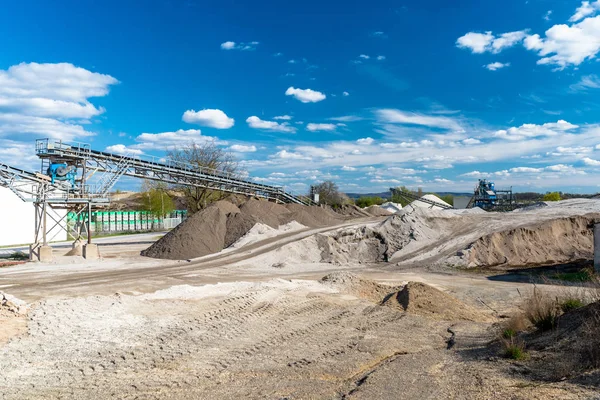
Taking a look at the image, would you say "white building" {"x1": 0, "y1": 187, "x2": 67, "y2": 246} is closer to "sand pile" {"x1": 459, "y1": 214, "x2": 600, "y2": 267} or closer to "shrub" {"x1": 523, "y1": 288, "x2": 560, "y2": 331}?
"sand pile" {"x1": 459, "y1": 214, "x2": 600, "y2": 267}

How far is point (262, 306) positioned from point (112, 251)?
2251 centimetres

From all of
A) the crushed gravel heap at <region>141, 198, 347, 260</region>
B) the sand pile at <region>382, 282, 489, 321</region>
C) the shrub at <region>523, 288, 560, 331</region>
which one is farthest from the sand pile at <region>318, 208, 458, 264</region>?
the shrub at <region>523, 288, 560, 331</region>

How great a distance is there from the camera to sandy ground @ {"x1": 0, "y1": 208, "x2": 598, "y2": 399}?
301 inches

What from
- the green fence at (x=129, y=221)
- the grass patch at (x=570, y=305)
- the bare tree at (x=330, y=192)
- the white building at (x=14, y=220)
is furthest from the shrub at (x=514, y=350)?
the bare tree at (x=330, y=192)

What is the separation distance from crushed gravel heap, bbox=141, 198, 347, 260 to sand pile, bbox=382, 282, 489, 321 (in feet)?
54.5

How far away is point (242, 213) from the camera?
34.6 meters

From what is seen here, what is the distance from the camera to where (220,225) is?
3278cm

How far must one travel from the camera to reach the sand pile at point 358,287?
56.7ft

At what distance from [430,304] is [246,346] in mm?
7194

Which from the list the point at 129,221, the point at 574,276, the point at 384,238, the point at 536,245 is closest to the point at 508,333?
the point at 574,276

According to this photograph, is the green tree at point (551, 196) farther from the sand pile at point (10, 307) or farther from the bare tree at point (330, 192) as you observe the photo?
the sand pile at point (10, 307)

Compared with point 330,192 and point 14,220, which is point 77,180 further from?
point 330,192

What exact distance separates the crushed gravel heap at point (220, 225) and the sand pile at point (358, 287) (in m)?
13.0

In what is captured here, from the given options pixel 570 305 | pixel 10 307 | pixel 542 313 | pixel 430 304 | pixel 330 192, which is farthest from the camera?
pixel 330 192
